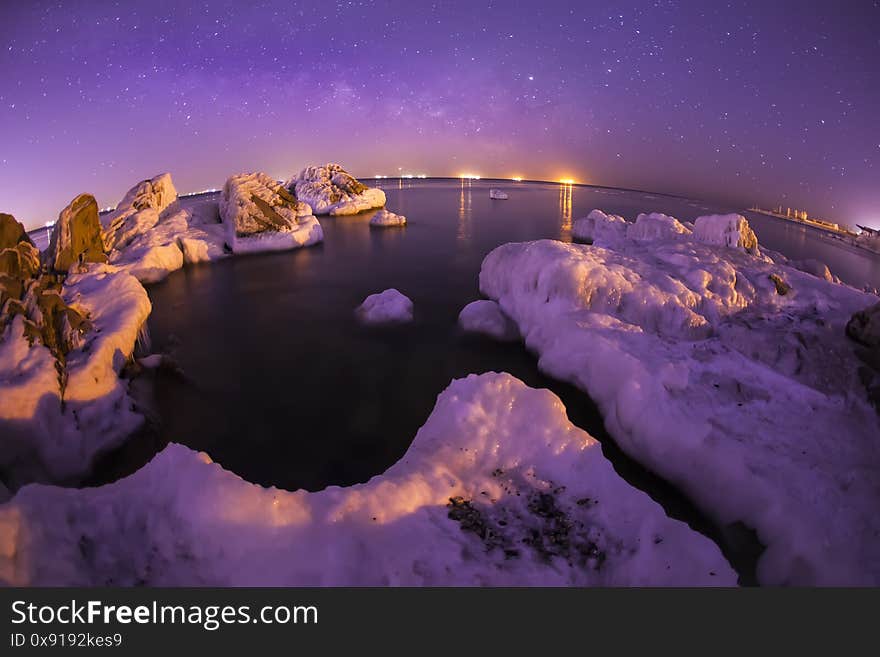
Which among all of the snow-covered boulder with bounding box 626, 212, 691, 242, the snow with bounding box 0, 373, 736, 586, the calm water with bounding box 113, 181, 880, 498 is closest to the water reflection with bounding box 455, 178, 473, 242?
the calm water with bounding box 113, 181, 880, 498

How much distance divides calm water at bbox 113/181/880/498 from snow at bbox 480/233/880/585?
59.6 inches

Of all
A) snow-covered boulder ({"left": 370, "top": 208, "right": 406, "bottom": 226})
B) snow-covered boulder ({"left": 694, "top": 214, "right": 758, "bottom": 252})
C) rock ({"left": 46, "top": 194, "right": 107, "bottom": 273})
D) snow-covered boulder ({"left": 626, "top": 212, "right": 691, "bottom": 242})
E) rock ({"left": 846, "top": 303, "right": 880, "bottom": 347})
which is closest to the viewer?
rock ({"left": 846, "top": 303, "right": 880, "bottom": 347})

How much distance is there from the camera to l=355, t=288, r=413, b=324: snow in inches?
685

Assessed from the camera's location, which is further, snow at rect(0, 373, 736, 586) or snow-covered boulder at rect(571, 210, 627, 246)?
snow-covered boulder at rect(571, 210, 627, 246)

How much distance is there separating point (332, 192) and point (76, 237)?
42.1 m

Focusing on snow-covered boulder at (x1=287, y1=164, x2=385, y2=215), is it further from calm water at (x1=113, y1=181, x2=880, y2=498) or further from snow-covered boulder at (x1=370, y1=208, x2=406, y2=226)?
calm water at (x1=113, y1=181, x2=880, y2=498)

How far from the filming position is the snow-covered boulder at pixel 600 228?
29.8 metres

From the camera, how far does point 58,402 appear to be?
8.05 meters

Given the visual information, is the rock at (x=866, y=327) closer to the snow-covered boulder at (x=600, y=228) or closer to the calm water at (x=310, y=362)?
the calm water at (x=310, y=362)

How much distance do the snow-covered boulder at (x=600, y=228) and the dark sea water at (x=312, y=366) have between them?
10.4 meters

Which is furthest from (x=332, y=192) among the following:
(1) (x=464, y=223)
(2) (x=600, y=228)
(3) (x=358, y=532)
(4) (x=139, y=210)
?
(3) (x=358, y=532)

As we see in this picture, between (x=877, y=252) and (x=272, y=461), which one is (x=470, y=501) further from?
(x=877, y=252)

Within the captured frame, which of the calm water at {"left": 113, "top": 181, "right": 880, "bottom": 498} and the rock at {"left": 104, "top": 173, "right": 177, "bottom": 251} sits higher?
the rock at {"left": 104, "top": 173, "right": 177, "bottom": 251}

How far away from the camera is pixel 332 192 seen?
5384 centimetres
